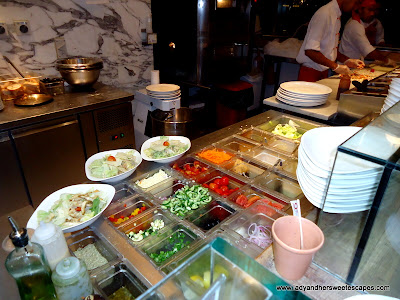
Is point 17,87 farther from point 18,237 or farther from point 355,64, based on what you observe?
point 355,64

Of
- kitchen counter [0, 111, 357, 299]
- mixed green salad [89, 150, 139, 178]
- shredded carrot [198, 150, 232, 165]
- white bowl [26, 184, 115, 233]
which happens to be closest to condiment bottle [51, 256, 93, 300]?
kitchen counter [0, 111, 357, 299]

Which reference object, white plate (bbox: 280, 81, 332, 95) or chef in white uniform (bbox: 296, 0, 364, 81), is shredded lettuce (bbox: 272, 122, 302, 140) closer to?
white plate (bbox: 280, 81, 332, 95)

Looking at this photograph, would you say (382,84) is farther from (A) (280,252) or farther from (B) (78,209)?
(B) (78,209)

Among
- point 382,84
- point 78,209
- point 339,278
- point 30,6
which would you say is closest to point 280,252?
point 339,278

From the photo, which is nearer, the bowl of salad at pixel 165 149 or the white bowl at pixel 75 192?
the white bowl at pixel 75 192

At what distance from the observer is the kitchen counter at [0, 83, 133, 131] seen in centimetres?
292

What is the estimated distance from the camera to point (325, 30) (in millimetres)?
4301

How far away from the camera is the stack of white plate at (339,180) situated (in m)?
1.12

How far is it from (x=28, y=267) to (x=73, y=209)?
0.54 metres

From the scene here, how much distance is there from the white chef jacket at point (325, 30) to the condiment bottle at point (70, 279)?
4.33 meters

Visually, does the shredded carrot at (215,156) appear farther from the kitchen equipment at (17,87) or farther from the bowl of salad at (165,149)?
the kitchen equipment at (17,87)

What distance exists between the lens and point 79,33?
4.05 meters

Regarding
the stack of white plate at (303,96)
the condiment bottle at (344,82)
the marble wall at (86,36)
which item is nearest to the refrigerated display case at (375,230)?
the stack of white plate at (303,96)

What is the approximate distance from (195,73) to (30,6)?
2560 millimetres
